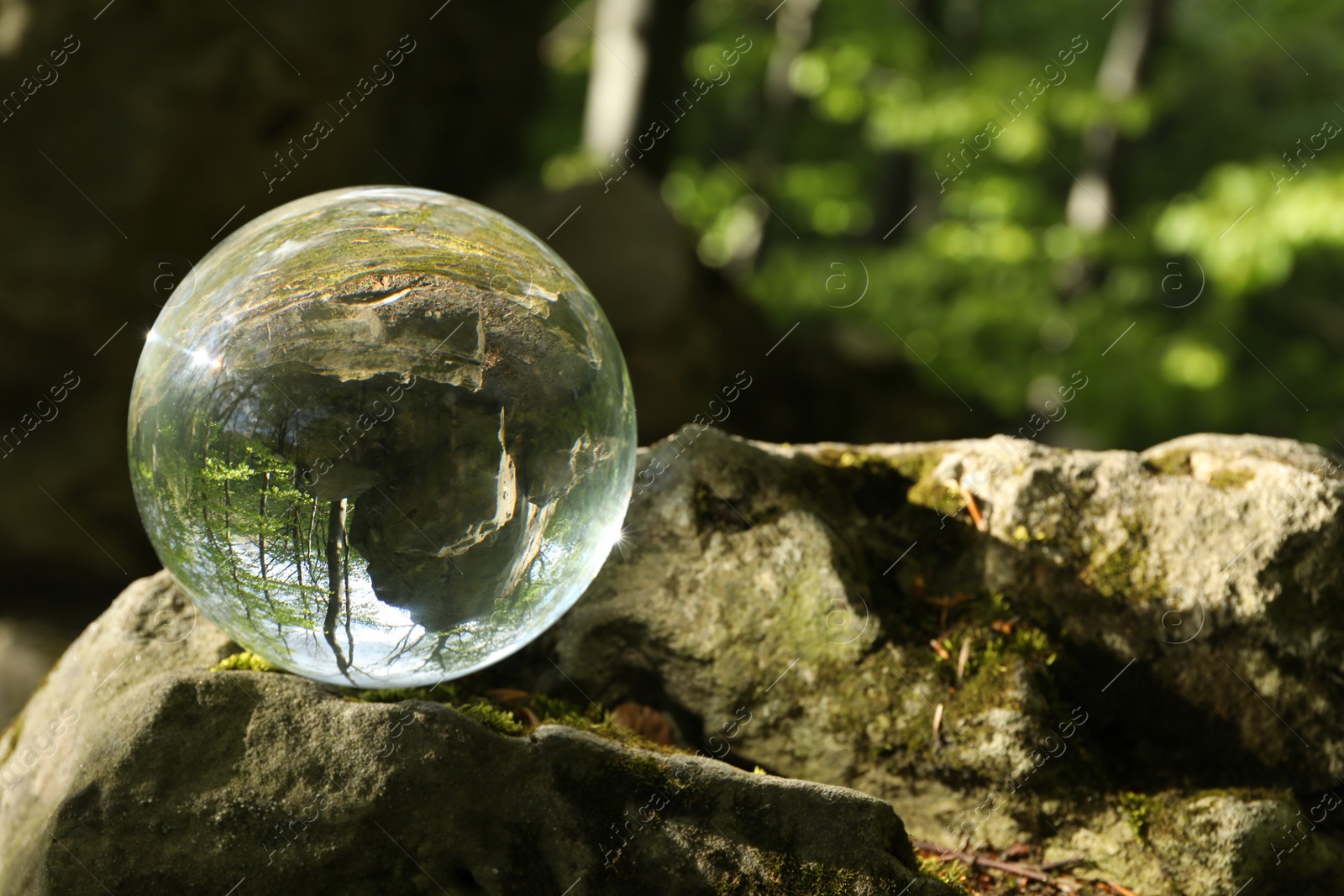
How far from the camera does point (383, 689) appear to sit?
2758 millimetres

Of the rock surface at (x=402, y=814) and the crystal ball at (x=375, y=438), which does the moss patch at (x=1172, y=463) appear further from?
the crystal ball at (x=375, y=438)

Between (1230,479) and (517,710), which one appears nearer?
(517,710)

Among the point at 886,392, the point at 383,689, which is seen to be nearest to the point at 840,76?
the point at 886,392

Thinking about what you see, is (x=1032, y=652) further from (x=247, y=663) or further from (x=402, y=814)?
(x=247, y=663)

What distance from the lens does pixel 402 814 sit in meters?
2.40

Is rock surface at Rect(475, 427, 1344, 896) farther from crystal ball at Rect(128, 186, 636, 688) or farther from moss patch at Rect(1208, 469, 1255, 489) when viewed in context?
crystal ball at Rect(128, 186, 636, 688)

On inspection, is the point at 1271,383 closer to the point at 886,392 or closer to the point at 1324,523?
the point at 886,392

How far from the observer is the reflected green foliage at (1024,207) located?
29.3 ft

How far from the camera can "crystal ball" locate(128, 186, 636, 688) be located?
7.52 feet

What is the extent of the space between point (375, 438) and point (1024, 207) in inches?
389

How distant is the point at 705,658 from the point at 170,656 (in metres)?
1.46

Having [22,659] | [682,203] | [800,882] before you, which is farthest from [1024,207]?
[800,882]

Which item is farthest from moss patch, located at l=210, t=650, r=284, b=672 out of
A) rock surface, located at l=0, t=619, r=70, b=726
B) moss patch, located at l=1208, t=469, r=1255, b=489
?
rock surface, located at l=0, t=619, r=70, b=726

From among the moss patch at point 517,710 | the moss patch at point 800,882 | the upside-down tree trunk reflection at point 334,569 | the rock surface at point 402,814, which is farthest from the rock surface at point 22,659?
the moss patch at point 800,882
